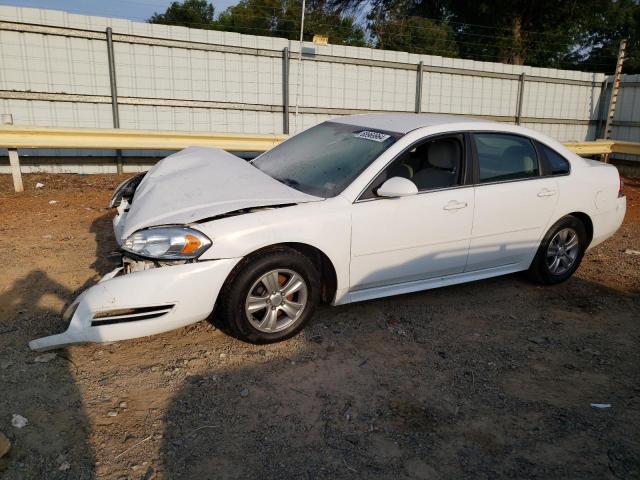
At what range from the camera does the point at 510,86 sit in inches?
531

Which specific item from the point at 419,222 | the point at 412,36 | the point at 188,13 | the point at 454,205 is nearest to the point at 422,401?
the point at 419,222

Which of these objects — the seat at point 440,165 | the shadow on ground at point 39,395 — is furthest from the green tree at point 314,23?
the shadow on ground at point 39,395

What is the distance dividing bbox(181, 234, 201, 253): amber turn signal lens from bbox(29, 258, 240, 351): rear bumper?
0.09 metres

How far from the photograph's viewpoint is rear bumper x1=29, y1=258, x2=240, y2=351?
337 cm

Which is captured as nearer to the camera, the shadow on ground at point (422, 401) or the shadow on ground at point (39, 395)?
the shadow on ground at point (39, 395)

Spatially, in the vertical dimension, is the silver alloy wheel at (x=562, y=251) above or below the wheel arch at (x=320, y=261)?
below

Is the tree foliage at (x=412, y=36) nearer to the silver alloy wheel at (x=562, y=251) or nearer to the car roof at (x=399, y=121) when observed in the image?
the silver alloy wheel at (x=562, y=251)

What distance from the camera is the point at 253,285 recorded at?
146 inches

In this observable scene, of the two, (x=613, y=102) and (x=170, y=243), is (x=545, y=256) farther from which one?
(x=613, y=102)

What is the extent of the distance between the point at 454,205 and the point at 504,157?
2.68ft

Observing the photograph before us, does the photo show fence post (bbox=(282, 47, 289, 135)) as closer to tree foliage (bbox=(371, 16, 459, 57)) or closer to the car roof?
the car roof

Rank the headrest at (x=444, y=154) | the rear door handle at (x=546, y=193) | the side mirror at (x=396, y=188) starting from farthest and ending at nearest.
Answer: the rear door handle at (x=546, y=193), the headrest at (x=444, y=154), the side mirror at (x=396, y=188)

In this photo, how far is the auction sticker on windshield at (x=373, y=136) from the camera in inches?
174

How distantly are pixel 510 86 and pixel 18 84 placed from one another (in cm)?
1046
